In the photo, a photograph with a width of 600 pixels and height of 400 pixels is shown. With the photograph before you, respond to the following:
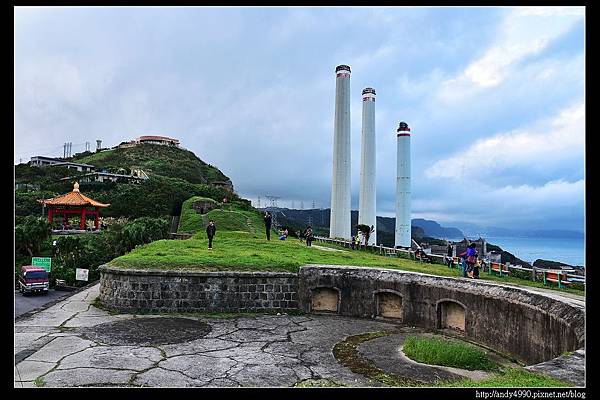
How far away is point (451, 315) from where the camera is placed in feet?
38.2

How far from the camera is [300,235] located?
3092 centimetres

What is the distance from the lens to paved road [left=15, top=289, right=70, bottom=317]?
54.0 feet

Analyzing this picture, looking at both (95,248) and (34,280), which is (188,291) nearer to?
(34,280)

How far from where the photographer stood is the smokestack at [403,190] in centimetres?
3750

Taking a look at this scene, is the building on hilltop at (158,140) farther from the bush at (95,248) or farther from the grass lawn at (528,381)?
the grass lawn at (528,381)

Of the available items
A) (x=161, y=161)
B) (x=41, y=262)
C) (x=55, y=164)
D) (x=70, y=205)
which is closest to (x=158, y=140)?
(x=161, y=161)

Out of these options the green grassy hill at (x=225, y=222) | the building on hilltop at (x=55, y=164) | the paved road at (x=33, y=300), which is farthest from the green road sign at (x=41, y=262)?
the building on hilltop at (x=55, y=164)

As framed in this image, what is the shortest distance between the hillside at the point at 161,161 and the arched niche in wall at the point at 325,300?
207 ft

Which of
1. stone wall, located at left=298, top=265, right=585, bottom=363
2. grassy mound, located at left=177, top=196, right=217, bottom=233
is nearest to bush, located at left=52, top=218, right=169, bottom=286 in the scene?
grassy mound, located at left=177, top=196, right=217, bottom=233

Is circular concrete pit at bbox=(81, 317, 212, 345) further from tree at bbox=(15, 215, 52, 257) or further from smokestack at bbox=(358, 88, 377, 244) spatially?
smokestack at bbox=(358, 88, 377, 244)

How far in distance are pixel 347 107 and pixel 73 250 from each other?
2238 centimetres

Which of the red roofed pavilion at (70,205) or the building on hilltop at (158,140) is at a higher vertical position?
the building on hilltop at (158,140)

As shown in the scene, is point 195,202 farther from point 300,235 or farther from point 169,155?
point 169,155

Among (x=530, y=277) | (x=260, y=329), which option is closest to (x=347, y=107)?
(x=530, y=277)
